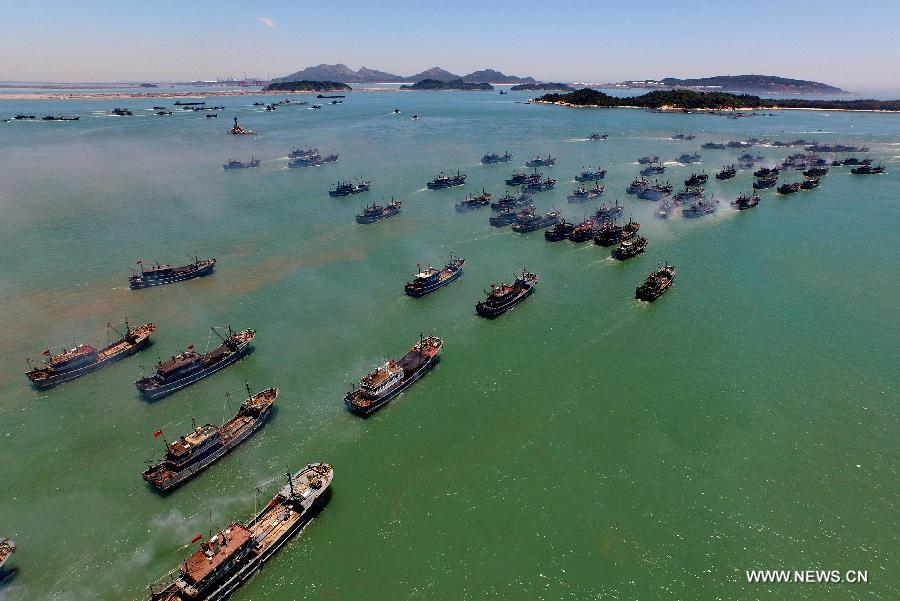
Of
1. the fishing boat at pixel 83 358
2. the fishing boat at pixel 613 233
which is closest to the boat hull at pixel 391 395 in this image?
the fishing boat at pixel 83 358

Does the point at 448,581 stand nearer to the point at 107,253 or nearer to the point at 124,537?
the point at 124,537

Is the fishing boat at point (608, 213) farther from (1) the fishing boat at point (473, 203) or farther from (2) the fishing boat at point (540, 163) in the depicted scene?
(2) the fishing boat at point (540, 163)

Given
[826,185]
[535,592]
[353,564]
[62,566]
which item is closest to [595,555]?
[535,592]

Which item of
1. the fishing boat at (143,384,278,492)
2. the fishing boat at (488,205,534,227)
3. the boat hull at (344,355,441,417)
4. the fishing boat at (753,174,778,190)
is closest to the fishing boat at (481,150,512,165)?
the fishing boat at (488,205,534,227)

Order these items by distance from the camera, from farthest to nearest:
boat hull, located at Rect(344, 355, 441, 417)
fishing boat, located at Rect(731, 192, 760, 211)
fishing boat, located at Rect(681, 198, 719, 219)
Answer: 1. fishing boat, located at Rect(731, 192, 760, 211)
2. fishing boat, located at Rect(681, 198, 719, 219)
3. boat hull, located at Rect(344, 355, 441, 417)

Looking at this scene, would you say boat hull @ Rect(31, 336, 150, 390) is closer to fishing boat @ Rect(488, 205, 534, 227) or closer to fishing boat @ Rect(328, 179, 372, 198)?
fishing boat @ Rect(488, 205, 534, 227)

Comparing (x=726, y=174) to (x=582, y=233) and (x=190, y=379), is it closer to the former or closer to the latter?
(x=582, y=233)
